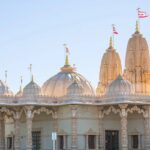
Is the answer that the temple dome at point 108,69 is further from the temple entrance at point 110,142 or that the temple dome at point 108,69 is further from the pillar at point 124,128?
the pillar at point 124,128

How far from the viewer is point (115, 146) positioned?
5069 cm

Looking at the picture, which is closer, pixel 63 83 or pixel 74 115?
pixel 74 115

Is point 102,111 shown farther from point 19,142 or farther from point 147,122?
point 19,142

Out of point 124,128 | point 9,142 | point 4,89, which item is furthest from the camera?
point 9,142

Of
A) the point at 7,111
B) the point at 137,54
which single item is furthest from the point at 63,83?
the point at 137,54

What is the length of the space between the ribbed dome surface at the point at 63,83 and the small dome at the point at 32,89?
117 inches

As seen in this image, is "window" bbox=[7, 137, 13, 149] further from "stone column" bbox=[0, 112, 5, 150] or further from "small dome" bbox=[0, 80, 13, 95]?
"small dome" bbox=[0, 80, 13, 95]

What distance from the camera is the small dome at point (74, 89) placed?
4834 centimetres

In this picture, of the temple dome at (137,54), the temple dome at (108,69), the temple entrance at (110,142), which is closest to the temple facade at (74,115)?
the temple entrance at (110,142)

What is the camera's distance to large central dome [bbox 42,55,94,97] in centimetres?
5141

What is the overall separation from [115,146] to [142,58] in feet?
31.5

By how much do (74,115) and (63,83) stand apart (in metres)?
4.83

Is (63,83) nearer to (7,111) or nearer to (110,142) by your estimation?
(7,111)

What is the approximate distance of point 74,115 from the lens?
47938mm
